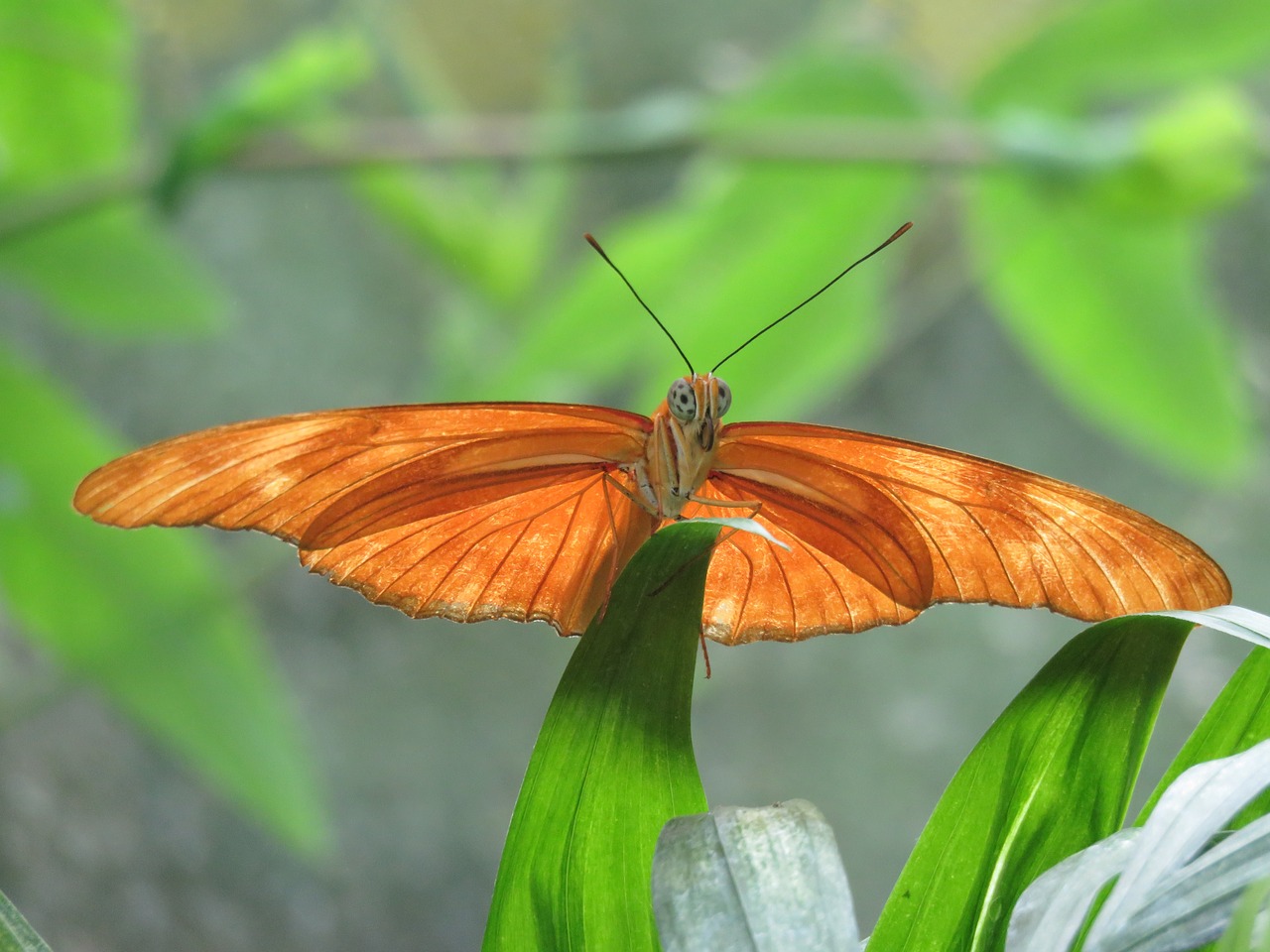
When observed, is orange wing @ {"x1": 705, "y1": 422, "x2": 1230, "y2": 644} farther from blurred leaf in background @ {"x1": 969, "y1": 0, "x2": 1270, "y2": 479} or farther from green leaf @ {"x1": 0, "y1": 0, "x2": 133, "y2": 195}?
green leaf @ {"x1": 0, "y1": 0, "x2": 133, "y2": 195}

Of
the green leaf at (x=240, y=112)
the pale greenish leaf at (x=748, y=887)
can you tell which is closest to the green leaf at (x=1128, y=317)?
the green leaf at (x=240, y=112)

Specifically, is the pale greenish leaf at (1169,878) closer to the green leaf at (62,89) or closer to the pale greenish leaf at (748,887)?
the pale greenish leaf at (748,887)

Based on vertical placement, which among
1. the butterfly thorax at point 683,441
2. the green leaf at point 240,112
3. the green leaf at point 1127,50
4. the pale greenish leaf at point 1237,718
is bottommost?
the pale greenish leaf at point 1237,718

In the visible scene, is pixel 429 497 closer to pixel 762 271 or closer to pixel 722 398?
pixel 722 398

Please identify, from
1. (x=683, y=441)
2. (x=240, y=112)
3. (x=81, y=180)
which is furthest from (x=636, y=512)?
(x=81, y=180)

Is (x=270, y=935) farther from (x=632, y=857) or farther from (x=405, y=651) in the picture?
(x=632, y=857)

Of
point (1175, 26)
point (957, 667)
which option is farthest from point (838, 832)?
point (1175, 26)

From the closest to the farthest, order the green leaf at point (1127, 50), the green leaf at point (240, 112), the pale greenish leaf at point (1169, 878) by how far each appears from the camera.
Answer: the pale greenish leaf at point (1169, 878), the green leaf at point (240, 112), the green leaf at point (1127, 50)
